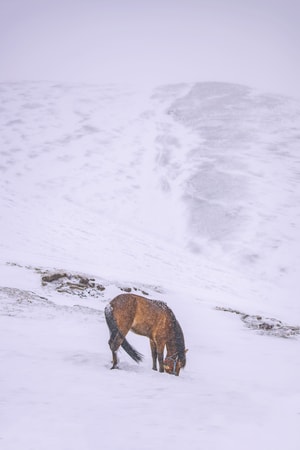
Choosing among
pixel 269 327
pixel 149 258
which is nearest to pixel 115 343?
pixel 269 327

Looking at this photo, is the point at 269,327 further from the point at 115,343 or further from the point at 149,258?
the point at 149,258

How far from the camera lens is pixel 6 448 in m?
3.13

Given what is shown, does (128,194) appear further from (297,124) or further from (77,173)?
(297,124)

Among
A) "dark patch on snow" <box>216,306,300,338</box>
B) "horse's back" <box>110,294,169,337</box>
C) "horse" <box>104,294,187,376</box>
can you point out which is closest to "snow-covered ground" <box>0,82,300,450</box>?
"dark patch on snow" <box>216,306,300,338</box>

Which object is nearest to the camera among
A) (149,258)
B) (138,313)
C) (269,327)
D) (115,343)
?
(115,343)

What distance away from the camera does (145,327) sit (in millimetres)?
6547

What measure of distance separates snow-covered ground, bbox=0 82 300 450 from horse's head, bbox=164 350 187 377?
1.03 ft

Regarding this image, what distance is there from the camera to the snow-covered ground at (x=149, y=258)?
4270mm

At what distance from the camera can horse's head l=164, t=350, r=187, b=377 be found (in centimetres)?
651

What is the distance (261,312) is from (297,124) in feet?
112

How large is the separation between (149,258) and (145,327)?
16.0 meters

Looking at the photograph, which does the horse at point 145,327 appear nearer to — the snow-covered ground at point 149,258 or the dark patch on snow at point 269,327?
the snow-covered ground at point 149,258

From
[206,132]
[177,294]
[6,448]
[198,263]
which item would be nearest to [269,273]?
[198,263]

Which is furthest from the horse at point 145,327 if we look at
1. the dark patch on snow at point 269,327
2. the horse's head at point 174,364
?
the dark patch on snow at point 269,327
